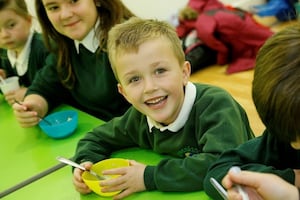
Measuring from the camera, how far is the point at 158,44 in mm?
952

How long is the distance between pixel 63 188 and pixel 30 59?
832 mm

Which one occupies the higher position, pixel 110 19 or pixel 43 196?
pixel 110 19

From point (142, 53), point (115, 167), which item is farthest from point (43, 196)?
point (142, 53)

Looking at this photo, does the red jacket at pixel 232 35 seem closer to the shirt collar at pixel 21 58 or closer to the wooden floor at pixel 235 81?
the wooden floor at pixel 235 81

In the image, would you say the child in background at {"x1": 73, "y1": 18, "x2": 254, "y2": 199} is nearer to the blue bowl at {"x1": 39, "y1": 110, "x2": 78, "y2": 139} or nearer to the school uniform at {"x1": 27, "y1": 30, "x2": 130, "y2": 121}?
the blue bowl at {"x1": 39, "y1": 110, "x2": 78, "y2": 139}

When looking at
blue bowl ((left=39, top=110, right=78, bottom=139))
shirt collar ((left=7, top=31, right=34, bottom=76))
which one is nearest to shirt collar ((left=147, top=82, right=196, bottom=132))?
blue bowl ((left=39, top=110, right=78, bottom=139))

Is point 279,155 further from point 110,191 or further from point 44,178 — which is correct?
point 44,178

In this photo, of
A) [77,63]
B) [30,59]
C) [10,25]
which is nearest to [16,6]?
[10,25]

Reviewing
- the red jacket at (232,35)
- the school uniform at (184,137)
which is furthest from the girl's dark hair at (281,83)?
the red jacket at (232,35)

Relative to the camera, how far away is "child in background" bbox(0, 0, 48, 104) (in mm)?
1588

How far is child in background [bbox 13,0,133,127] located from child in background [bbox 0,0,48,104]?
0.13 m

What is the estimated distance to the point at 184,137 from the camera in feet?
3.19

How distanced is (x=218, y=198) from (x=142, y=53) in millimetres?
351

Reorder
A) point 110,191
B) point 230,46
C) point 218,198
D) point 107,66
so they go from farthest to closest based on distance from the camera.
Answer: point 230,46, point 107,66, point 110,191, point 218,198
